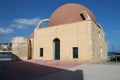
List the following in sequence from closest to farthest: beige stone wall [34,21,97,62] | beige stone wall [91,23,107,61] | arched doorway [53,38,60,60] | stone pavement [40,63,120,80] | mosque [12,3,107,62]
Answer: stone pavement [40,63,120,80] < beige stone wall [34,21,97,62] < mosque [12,3,107,62] < beige stone wall [91,23,107,61] < arched doorway [53,38,60,60]

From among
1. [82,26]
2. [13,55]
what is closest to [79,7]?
[82,26]

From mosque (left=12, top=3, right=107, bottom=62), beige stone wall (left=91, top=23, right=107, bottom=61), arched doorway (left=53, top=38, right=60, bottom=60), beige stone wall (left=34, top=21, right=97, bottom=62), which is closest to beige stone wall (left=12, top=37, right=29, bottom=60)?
mosque (left=12, top=3, right=107, bottom=62)

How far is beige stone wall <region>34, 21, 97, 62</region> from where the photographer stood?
16875 mm

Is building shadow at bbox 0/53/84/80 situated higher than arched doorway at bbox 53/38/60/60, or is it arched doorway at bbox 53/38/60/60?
arched doorway at bbox 53/38/60/60

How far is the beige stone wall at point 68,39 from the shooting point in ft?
55.4

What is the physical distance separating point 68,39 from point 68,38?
0.13 meters

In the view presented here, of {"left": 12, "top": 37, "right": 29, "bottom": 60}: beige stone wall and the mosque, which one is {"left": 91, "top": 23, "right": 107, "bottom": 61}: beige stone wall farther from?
{"left": 12, "top": 37, "right": 29, "bottom": 60}: beige stone wall

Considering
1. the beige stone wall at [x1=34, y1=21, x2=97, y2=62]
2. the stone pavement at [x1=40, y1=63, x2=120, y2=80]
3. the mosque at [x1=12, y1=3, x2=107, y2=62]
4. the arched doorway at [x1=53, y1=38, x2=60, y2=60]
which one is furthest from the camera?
the arched doorway at [x1=53, y1=38, x2=60, y2=60]

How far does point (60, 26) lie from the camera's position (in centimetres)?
1923

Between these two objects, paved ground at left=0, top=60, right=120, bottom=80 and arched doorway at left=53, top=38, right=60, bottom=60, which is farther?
arched doorway at left=53, top=38, right=60, bottom=60

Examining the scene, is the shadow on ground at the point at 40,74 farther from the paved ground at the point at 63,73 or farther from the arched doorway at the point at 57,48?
the arched doorway at the point at 57,48

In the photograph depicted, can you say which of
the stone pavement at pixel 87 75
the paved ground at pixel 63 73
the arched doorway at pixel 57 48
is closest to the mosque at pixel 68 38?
the arched doorway at pixel 57 48

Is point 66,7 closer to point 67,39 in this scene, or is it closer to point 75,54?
point 67,39

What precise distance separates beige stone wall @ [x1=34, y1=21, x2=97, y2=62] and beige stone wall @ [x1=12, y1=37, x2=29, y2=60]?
6.55 ft
